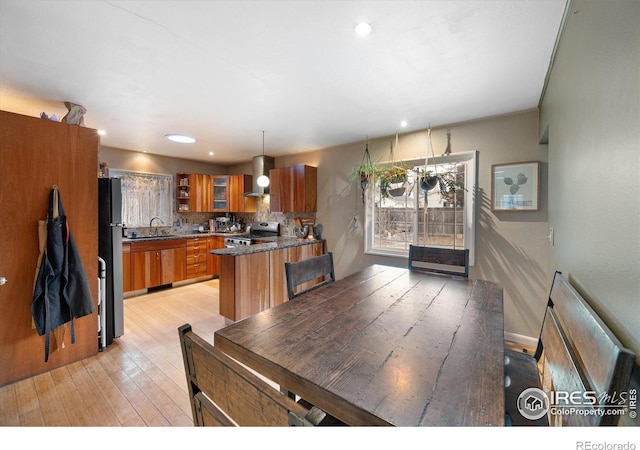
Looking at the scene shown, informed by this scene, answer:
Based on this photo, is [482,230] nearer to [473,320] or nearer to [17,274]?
[473,320]

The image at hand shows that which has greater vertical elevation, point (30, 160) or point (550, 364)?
point (30, 160)

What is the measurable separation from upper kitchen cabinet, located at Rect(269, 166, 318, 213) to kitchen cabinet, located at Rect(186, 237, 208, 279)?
1.64 meters

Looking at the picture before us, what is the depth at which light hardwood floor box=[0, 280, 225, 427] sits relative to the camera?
5.66ft

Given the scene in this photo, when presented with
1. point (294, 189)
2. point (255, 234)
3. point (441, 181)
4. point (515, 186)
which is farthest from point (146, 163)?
point (515, 186)

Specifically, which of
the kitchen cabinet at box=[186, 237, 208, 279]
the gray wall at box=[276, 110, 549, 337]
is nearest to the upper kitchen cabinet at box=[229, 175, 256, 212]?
the kitchen cabinet at box=[186, 237, 208, 279]

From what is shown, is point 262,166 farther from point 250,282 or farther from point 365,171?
point 250,282

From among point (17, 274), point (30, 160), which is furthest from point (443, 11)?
point (17, 274)

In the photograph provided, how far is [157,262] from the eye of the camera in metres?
4.44

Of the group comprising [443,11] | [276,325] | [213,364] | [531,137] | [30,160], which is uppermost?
[443,11]

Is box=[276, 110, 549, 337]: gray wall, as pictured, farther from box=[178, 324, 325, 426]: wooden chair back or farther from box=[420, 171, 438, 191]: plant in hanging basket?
box=[178, 324, 325, 426]: wooden chair back

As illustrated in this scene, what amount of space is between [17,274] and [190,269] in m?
2.88

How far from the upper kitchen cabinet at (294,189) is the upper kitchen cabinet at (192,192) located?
1.67 metres

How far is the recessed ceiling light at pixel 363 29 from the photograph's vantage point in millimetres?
1511

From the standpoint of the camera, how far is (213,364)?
0.68 metres
